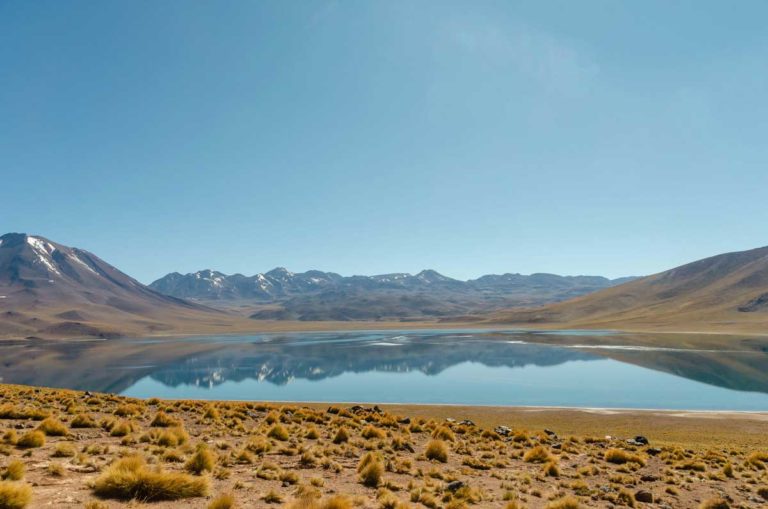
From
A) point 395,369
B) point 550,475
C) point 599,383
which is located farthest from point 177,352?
point 550,475

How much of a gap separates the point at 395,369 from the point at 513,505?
68.0 metres

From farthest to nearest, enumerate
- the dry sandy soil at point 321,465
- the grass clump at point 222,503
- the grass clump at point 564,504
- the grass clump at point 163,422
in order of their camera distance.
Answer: the grass clump at point 163,422 < the grass clump at point 564,504 < the dry sandy soil at point 321,465 < the grass clump at point 222,503

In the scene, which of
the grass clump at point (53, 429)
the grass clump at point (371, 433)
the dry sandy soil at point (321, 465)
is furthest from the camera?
the grass clump at point (371, 433)

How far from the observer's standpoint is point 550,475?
14.1 m

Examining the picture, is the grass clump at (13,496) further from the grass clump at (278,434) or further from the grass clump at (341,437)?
the grass clump at (341,437)

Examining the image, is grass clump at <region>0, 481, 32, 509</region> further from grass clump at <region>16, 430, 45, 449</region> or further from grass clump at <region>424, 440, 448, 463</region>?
grass clump at <region>424, 440, 448, 463</region>

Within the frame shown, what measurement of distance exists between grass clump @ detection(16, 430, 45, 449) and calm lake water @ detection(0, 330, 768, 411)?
39489 millimetres

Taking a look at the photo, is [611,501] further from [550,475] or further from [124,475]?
[124,475]

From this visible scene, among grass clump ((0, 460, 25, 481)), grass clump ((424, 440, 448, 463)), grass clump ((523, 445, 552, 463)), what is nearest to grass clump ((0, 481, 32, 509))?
grass clump ((0, 460, 25, 481))

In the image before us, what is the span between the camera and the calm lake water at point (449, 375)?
49.0 m

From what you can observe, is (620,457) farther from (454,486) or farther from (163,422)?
(163,422)

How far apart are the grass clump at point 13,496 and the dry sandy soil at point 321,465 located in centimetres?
2

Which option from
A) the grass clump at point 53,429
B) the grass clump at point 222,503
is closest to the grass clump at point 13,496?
the grass clump at point 222,503

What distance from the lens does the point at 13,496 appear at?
7004 mm
